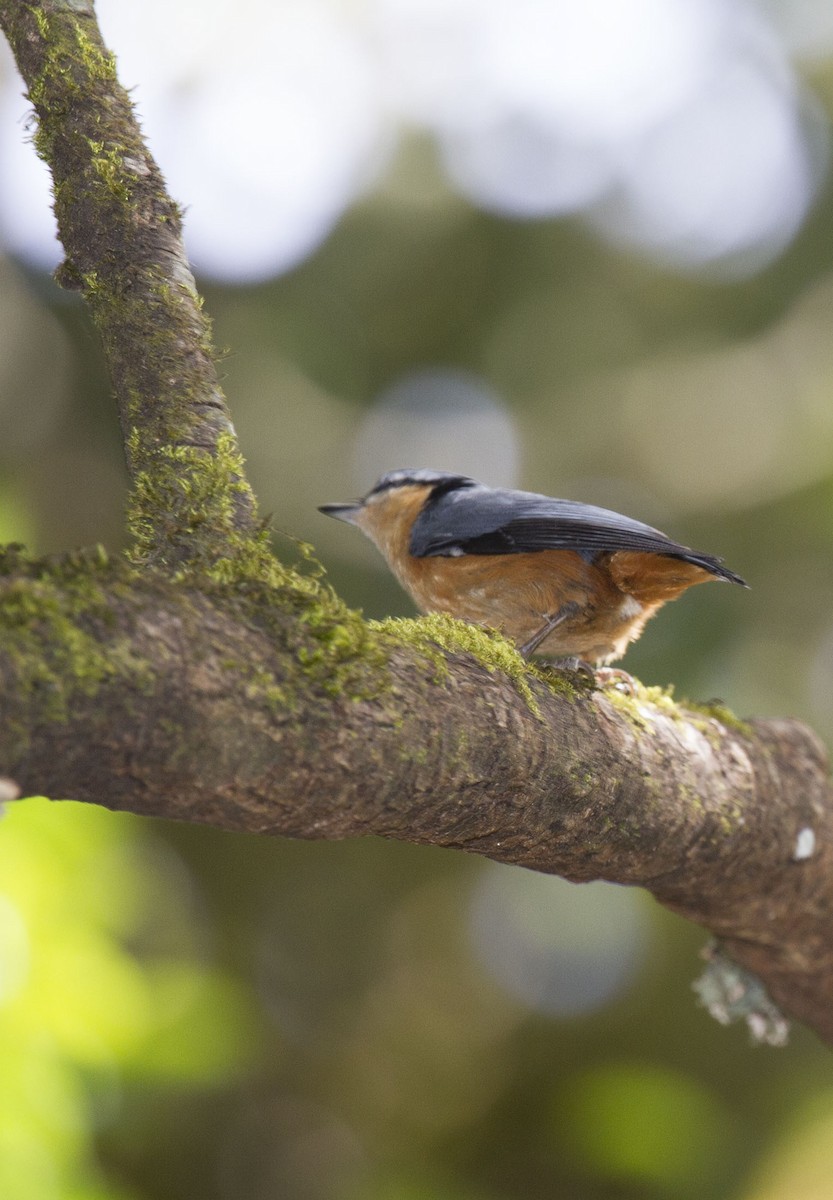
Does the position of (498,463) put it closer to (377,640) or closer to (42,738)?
(377,640)

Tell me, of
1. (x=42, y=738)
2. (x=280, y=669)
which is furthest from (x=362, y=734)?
(x=42, y=738)

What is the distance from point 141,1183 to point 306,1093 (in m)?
1.07

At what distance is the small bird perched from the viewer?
11.1 ft

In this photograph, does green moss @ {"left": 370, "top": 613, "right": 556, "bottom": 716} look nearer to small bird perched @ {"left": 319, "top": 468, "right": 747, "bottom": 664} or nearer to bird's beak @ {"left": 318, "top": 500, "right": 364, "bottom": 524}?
small bird perched @ {"left": 319, "top": 468, "right": 747, "bottom": 664}

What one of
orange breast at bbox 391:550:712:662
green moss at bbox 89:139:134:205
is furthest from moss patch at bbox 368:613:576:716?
green moss at bbox 89:139:134:205

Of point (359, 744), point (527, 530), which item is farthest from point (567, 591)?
point (359, 744)

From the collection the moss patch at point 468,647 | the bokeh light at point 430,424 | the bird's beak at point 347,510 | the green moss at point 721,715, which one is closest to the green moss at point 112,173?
the moss patch at point 468,647

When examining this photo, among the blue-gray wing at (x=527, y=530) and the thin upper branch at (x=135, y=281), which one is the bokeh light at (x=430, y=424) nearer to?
the blue-gray wing at (x=527, y=530)

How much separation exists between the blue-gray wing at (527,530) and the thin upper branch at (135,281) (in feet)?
4.57

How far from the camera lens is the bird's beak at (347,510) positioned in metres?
4.79

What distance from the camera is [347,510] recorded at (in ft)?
15.9

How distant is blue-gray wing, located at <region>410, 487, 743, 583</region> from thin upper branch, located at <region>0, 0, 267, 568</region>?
4.57 ft

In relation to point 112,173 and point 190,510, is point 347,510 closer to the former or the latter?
point 112,173

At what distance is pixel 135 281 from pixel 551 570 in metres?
1.69
